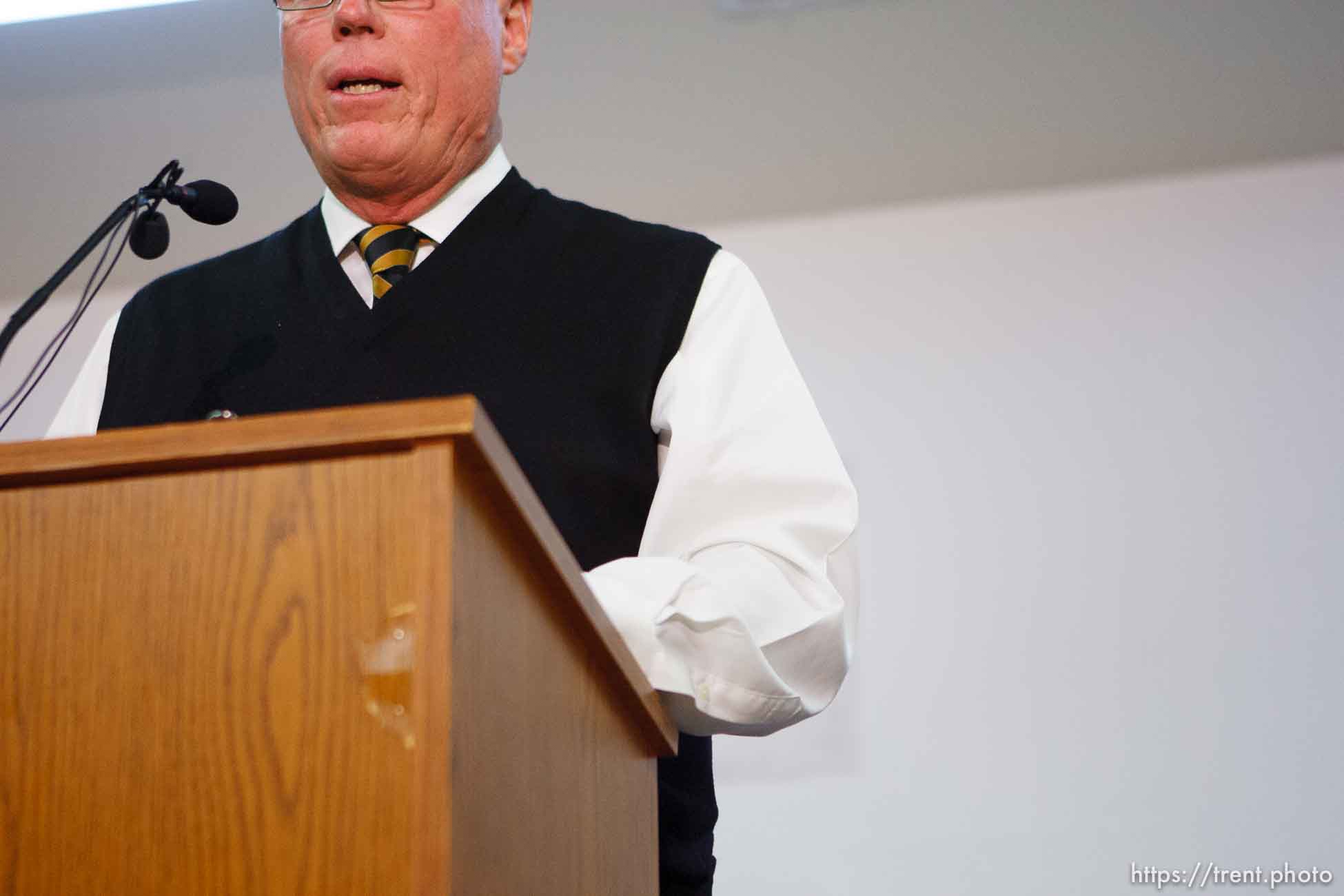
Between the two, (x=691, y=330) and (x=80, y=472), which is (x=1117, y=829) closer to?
(x=691, y=330)

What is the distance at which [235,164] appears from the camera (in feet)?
9.52

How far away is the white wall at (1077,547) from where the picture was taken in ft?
7.50

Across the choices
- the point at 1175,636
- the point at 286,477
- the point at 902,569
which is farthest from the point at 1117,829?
the point at 286,477

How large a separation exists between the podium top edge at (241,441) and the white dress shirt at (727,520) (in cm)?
39

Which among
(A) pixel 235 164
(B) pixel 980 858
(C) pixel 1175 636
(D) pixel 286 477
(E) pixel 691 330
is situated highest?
(A) pixel 235 164

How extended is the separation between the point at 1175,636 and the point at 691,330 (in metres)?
1.06

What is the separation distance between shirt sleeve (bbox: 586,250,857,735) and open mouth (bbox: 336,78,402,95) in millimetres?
390

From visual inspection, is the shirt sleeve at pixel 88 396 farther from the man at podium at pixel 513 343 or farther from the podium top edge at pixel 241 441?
the podium top edge at pixel 241 441

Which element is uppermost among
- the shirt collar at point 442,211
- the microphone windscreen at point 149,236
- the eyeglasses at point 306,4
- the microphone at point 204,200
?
the eyeglasses at point 306,4

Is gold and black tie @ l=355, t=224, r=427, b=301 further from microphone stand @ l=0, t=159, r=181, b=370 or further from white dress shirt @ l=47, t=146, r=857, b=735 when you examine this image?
microphone stand @ l=0, t=159, r=181, b=370

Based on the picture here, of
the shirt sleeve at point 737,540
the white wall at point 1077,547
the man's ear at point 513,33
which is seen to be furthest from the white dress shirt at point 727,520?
the white wall at point 1077,547

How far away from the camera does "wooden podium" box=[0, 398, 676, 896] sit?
2.38 ft

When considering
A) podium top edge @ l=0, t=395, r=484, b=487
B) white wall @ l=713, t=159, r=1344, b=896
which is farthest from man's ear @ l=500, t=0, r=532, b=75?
podium top edge @ l=0, t=395, r=484, b=487

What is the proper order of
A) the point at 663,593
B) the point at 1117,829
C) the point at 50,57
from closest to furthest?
the point at 663,593, the point at 1117,829, the point at 50,57
